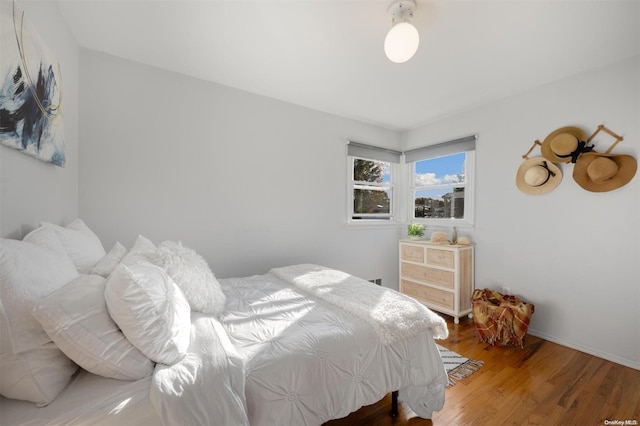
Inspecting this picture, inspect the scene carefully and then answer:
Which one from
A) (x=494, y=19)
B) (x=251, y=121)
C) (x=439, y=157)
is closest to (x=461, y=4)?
(x=494, y=19)

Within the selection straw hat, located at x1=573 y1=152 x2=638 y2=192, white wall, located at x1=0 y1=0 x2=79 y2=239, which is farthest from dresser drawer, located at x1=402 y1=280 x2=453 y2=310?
white wall, located at x1=0 y1=0 x2=79 y2=239

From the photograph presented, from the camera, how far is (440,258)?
3.13 metres

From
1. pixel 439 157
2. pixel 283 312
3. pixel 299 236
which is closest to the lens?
pixel 283 312

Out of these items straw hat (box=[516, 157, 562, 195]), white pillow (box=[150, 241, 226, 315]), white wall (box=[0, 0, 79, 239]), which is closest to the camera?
white wall (box=[0, 0, 79, 239])

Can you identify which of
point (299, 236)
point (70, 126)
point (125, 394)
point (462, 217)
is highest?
point (70, 126)

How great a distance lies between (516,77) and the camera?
247cm

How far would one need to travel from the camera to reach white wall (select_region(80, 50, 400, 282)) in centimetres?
216

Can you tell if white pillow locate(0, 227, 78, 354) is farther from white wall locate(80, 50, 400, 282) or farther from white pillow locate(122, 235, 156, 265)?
white wall locate(80, 50, 400, 282)

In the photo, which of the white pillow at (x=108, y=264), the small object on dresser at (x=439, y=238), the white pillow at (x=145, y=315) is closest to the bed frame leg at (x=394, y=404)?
the white pillow at (x=145, y=315)

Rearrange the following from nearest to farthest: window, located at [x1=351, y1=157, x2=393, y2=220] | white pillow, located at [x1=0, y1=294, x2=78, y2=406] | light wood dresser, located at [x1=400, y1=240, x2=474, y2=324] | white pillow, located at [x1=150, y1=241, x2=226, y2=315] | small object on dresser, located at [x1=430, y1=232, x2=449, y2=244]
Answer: white pillow, located at [x1=0, y1=294, x2=78, y2=406] < white pillow, located at [x1=150, y1=241, x2=226, y2=315] < light wood dresser, located at [x1=400, y1=240, x2=474, y2=324] < small object on dresser, located at [x1=430, y1=232, x2=449, y2=244] < window, located at [x1=351, y1=157, x2=393, y2=220]

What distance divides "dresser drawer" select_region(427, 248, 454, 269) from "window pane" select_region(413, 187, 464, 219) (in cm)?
63

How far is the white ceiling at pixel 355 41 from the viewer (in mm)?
1663

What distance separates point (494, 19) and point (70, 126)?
3002 millimetres

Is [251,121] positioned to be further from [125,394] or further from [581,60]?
[581,60]
